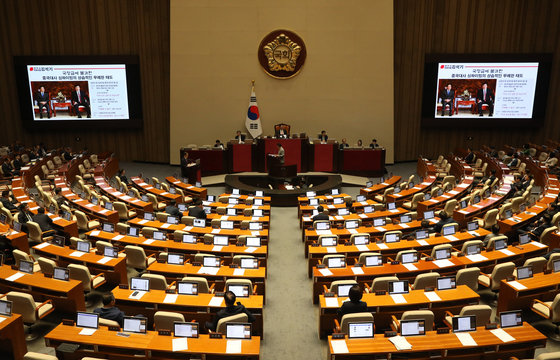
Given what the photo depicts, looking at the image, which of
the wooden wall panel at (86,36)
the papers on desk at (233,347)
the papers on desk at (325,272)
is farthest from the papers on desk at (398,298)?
the wooden wall panel at (86,36)

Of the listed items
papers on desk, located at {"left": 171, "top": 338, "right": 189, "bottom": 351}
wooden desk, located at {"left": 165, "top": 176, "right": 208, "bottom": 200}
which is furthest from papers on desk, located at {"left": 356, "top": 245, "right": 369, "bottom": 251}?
wooden desk, located at {"left": 165, "top": 176, "right": 208, "bottom": 200}

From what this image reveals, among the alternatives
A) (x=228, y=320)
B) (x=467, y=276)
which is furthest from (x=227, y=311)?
(x=467, y=276)

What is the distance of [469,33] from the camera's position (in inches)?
822

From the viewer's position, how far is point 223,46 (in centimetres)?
2027

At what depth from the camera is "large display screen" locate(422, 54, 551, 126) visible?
67.6ft

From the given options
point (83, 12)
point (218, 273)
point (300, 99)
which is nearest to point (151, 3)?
point (83, 12)

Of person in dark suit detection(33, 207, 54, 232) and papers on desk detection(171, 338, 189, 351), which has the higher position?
person in dark suit detection(33, 207, 54, 232)

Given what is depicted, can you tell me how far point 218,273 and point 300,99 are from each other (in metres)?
14.0

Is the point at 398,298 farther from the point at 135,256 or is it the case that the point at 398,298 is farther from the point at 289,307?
the point at 135,256

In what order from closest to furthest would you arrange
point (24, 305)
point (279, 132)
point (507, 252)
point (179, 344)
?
point (179, 344) → point (24, 305) → point (507, 252) → point (279, 132)

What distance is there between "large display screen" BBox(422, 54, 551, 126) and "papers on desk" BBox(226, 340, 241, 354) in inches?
709

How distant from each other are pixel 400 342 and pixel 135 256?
5.65 metres

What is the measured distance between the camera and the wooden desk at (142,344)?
18.6 ft

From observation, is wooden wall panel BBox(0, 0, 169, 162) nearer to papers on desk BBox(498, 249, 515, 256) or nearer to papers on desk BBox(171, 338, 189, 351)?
papers on desk BBox(498, 249, 515, 256)
